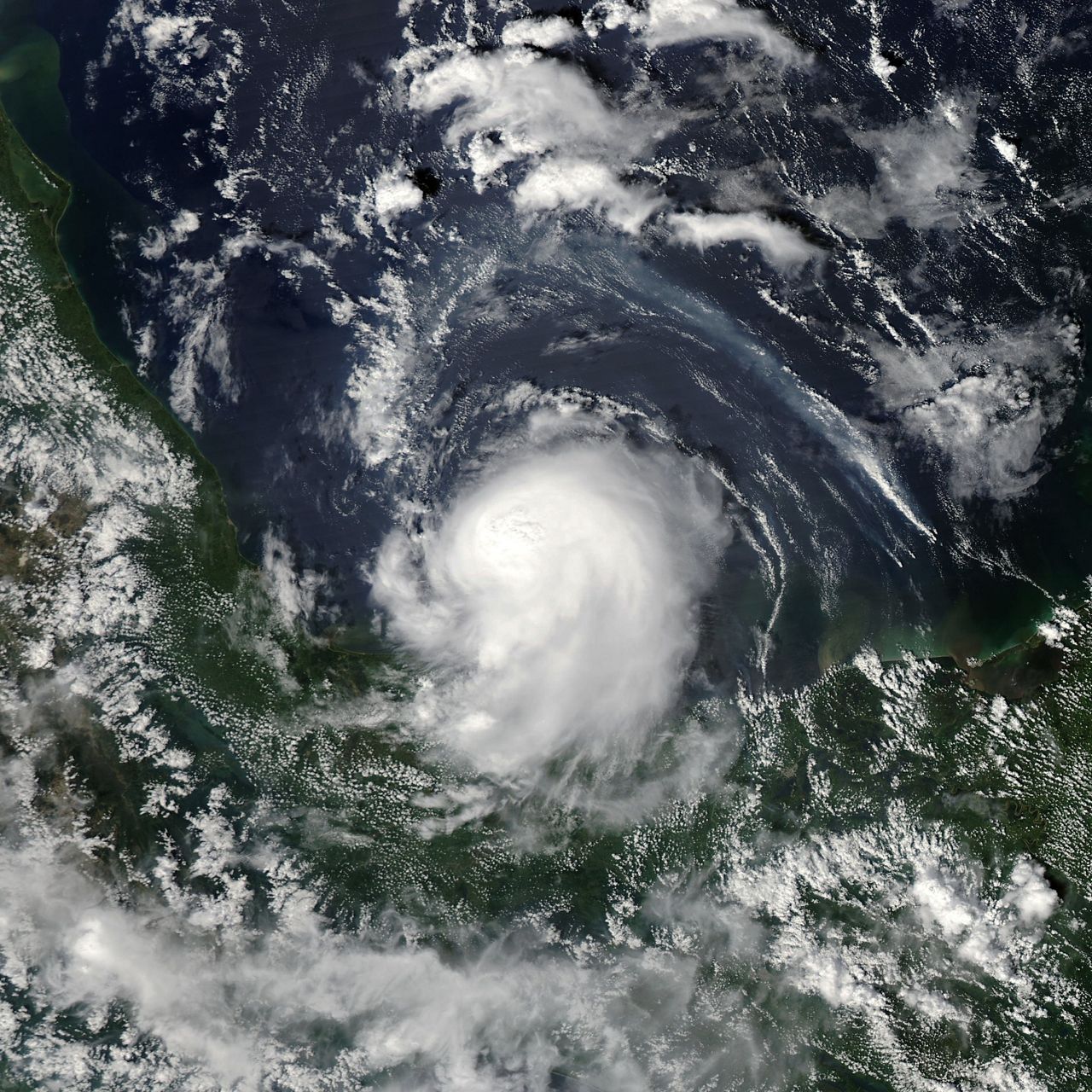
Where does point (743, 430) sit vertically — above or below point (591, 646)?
above

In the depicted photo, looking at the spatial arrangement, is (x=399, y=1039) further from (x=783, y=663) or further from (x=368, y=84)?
(x=368, y=84)

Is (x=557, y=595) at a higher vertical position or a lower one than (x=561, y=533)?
lower

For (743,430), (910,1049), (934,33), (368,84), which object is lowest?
(910,1049)

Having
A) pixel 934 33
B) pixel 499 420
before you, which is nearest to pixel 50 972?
pixel 499 420

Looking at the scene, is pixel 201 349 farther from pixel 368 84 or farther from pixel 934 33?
pixel 934 33
